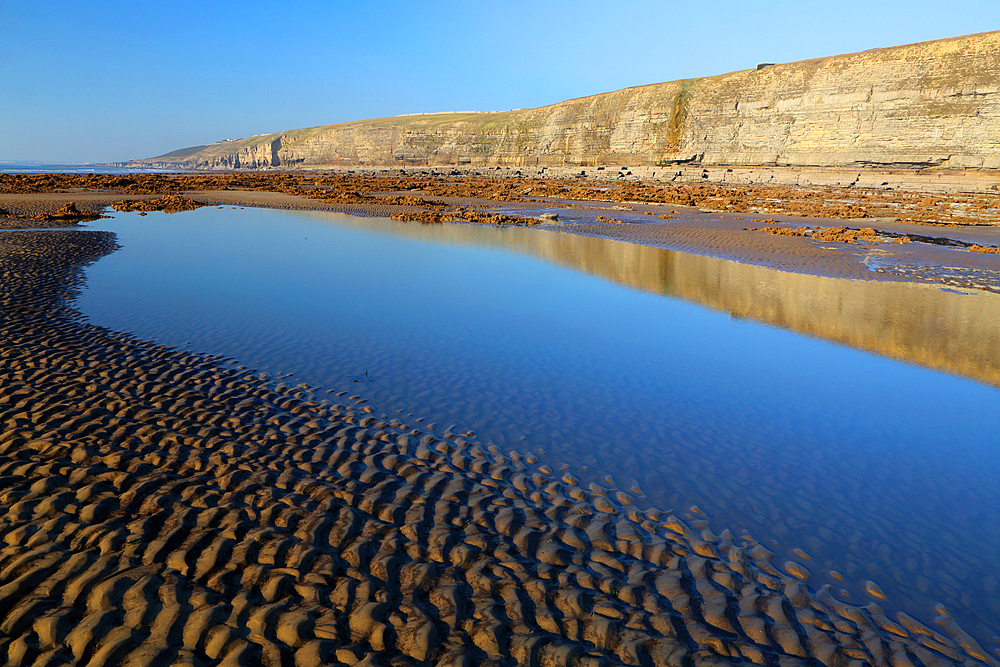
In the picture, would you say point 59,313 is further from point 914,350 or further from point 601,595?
point 914,350

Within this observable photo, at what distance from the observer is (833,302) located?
47.1 ft

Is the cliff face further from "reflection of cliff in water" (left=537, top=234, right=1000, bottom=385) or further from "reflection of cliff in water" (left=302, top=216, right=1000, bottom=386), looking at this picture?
"reflection of cliff in water" (left=537, top=234, right=1000, bottom=385)

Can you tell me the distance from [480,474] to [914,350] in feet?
32.8

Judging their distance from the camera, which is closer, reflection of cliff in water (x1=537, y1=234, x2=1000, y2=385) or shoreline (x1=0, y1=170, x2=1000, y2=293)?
reflection of cliff in water (x1=537, y1=234, x2=1000, y2=385)

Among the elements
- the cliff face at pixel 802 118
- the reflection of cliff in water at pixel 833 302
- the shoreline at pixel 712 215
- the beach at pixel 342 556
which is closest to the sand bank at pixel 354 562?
the beach at pixel 342 556

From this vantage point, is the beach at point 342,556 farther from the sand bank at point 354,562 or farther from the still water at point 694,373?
the still water at point 694,373

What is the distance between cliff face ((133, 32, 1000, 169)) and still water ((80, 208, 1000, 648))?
192 ft

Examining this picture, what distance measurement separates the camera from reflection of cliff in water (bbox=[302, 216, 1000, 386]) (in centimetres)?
1087

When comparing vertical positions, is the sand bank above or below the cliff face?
below

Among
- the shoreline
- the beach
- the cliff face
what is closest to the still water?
the beach

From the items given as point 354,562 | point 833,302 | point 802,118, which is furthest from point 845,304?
point 802,118

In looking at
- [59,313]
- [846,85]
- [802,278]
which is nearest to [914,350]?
[802,278]

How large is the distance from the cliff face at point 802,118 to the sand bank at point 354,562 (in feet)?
236

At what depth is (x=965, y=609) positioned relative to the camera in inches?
169
